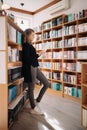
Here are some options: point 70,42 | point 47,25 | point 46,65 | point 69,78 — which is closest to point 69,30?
point 70,42

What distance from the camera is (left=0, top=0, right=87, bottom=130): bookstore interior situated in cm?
237

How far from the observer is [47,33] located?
16.9 feet

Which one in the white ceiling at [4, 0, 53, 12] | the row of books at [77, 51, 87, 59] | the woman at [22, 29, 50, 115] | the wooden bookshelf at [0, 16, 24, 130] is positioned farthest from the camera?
the white ceiling at [4, 0, 53, 12]

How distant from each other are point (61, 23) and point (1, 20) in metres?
2.68

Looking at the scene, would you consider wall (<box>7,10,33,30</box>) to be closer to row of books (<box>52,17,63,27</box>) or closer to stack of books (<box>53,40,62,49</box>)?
row of books (<box>52,17,63,27</box>)

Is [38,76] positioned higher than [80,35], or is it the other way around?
[80,35]

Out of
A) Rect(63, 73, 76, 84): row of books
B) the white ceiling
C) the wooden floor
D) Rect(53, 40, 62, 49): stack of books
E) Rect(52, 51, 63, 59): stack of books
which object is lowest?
the wooden floor

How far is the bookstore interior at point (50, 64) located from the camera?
2369 millimetres

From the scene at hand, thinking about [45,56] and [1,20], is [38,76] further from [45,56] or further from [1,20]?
[45,56]

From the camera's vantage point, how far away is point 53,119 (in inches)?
110

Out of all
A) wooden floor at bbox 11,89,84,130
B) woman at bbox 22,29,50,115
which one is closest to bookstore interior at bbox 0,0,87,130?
wooden floor at bbox 11,89,84,130

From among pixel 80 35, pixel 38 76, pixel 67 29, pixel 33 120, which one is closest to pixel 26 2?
pixel 67 29

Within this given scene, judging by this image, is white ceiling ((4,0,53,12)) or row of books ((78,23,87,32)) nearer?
row of books ((78,23,87,32))

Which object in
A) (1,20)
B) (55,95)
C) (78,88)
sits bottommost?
(55,95)
